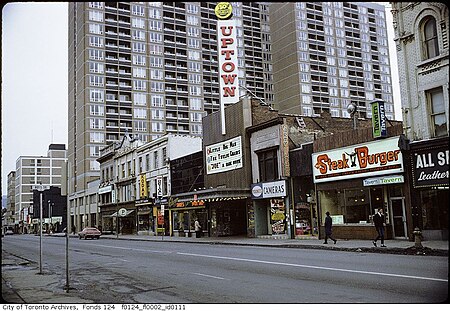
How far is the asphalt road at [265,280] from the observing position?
772 centimetres

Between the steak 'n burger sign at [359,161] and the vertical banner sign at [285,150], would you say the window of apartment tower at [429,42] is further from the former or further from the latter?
the vertical banner sign at [285,150]

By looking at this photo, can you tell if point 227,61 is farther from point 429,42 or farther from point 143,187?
point 429,42

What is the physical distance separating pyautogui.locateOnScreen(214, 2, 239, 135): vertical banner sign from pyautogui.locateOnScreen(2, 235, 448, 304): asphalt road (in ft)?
55.7

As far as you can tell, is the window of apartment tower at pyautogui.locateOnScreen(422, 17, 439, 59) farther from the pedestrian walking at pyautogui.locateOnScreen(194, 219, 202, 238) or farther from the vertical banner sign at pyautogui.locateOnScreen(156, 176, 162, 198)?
the vertical banner sign at pyautogui.locateOnScreen(156, 176, 162, 198)

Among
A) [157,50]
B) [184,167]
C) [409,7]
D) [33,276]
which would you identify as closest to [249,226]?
[184,167]

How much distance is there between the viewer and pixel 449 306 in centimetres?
521

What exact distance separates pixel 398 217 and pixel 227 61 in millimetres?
14871

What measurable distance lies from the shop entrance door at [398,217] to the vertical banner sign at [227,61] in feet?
43.9

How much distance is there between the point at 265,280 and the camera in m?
10.6

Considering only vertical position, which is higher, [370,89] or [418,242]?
[370,89]

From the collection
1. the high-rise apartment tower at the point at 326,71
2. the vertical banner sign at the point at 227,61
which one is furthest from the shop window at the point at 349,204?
the vertical banner sign at the point at 227,61

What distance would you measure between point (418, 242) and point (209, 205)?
69.7 feet

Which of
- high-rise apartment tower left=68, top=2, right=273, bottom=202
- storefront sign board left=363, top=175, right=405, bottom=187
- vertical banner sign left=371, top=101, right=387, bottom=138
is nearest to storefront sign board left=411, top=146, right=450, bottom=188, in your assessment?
storefront sign board left=363, top=175, right=405, bottom=187

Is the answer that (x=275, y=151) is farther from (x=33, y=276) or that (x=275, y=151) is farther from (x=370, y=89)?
(x=370, y=89)
